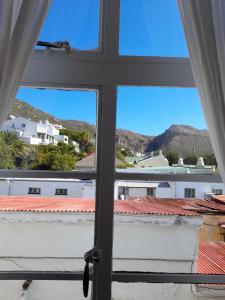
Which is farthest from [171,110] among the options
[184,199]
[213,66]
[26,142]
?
[26,142]

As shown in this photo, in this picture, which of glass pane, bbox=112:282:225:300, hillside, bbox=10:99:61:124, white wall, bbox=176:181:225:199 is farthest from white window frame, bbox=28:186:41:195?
white wall, bbox=176:181:225:199

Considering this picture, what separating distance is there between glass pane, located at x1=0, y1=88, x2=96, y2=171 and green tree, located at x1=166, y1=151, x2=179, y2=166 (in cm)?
38

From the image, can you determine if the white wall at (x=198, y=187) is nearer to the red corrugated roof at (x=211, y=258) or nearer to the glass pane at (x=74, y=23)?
the red corrugated roof at (x=211, y=258)

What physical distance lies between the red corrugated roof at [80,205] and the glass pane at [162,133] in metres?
0.12

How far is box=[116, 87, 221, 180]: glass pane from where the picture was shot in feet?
5.46

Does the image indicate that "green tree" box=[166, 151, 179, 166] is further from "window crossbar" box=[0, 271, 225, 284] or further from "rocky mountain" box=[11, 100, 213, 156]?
"window crossbar" box=[0, 271, 225, 284]

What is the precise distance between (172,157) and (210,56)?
0.52 m

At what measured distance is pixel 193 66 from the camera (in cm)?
146

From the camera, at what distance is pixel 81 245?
1.61 meters

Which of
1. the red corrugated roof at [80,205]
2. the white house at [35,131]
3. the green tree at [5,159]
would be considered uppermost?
the white house at [35,131]

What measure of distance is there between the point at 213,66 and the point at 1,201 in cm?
115

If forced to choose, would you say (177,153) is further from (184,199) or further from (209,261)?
(209,261)

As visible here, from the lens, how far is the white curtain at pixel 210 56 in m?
1.42

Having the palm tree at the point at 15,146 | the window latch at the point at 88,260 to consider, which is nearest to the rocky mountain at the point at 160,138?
the palm tree at the point at 15,146
